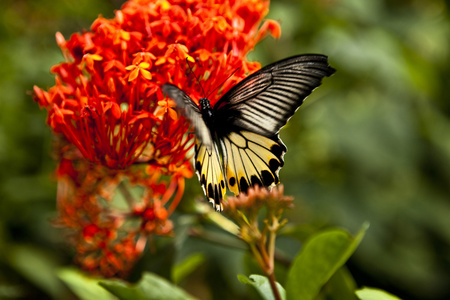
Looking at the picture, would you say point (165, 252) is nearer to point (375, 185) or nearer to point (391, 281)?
point (391, 281)

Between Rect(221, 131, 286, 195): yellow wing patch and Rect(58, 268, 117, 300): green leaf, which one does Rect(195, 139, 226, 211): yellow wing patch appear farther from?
Rect(58, 268, 117, 300): green leaf

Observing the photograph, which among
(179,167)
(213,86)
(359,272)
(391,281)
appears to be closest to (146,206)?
(179,167)

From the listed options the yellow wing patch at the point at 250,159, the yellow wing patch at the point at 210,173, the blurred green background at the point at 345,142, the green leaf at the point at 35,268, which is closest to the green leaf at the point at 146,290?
the yellow wing patch at the point at 210,173

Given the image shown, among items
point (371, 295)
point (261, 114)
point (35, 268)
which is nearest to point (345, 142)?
point (261, 114)

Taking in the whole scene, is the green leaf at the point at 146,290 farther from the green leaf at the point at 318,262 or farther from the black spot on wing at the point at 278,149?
the black spot on wing at the point at 278,149

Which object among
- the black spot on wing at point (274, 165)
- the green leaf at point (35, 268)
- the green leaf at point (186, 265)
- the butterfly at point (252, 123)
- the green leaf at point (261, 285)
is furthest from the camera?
the green leaf at point (35, 268)
